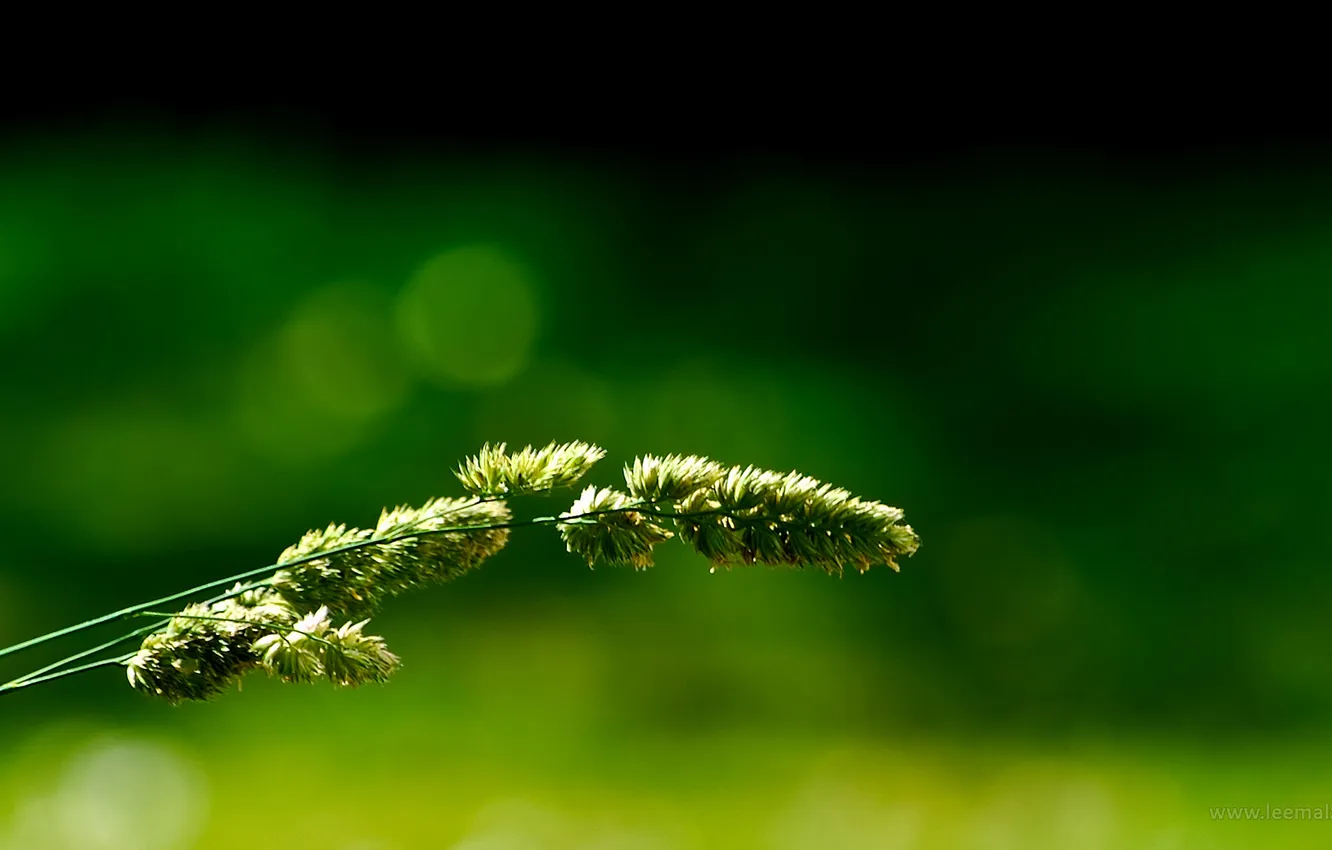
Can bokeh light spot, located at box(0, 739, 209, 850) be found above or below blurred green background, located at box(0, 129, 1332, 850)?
below

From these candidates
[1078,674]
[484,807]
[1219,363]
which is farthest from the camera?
[1219,363]

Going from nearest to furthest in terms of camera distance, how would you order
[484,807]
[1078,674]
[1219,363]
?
[484,807], [1078,674], [1219,363]

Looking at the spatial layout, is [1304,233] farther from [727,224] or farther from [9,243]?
[9,243]

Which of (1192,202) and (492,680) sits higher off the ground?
(1192,202)

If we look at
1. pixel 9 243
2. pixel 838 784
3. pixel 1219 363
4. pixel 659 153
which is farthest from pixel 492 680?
pixel 1219 363

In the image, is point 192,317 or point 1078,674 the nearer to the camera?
point 1078,674

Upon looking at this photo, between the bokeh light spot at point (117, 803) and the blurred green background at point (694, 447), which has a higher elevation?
the blurred green background at point (694, 447)

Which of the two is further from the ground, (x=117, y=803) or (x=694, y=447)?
(x=694, y=447)

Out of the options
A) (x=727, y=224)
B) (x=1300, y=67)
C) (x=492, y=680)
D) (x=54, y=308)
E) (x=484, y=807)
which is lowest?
(x=484, y=807)
